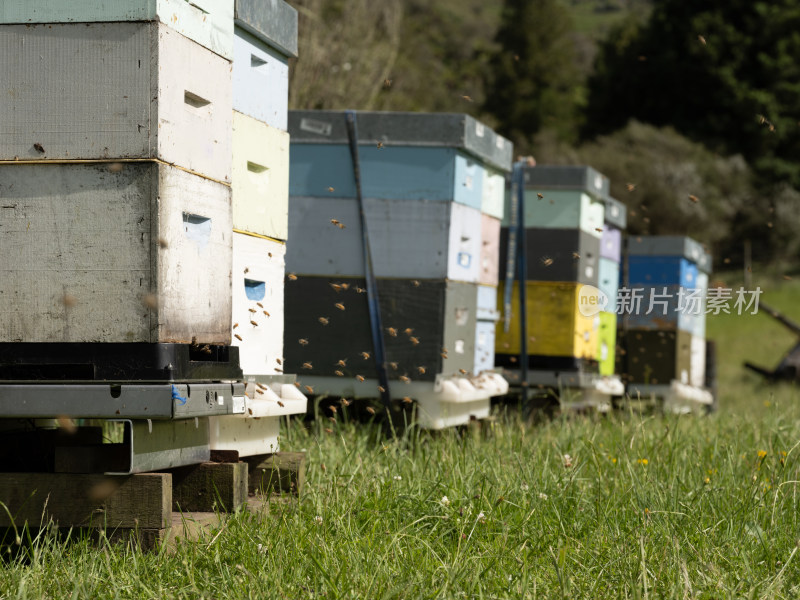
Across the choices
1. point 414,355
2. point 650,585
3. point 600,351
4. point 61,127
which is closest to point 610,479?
point 650,585

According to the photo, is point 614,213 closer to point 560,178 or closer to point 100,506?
point 560,178

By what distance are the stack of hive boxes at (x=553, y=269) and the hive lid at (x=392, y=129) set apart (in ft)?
4.99

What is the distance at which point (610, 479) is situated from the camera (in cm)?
395

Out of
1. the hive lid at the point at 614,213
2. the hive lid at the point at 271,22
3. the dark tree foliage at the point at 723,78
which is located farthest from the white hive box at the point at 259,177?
the dark tree foliage at the point at 723,78

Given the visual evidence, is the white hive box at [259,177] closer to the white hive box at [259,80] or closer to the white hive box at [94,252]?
the white hive box at [259,80]

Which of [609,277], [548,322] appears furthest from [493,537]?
[609,277]

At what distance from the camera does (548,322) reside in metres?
6.79

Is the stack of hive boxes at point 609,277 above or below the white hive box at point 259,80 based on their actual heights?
below

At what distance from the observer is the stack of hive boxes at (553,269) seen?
6.72m

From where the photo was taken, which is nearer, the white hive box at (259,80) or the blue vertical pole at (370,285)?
the white hive box at (259,80)

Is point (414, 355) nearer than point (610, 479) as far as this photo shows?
No

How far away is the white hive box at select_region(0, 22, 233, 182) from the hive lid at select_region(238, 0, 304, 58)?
22.9 inches

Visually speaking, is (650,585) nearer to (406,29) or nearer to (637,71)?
(406,29)

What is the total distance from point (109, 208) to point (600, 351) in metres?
5.38
